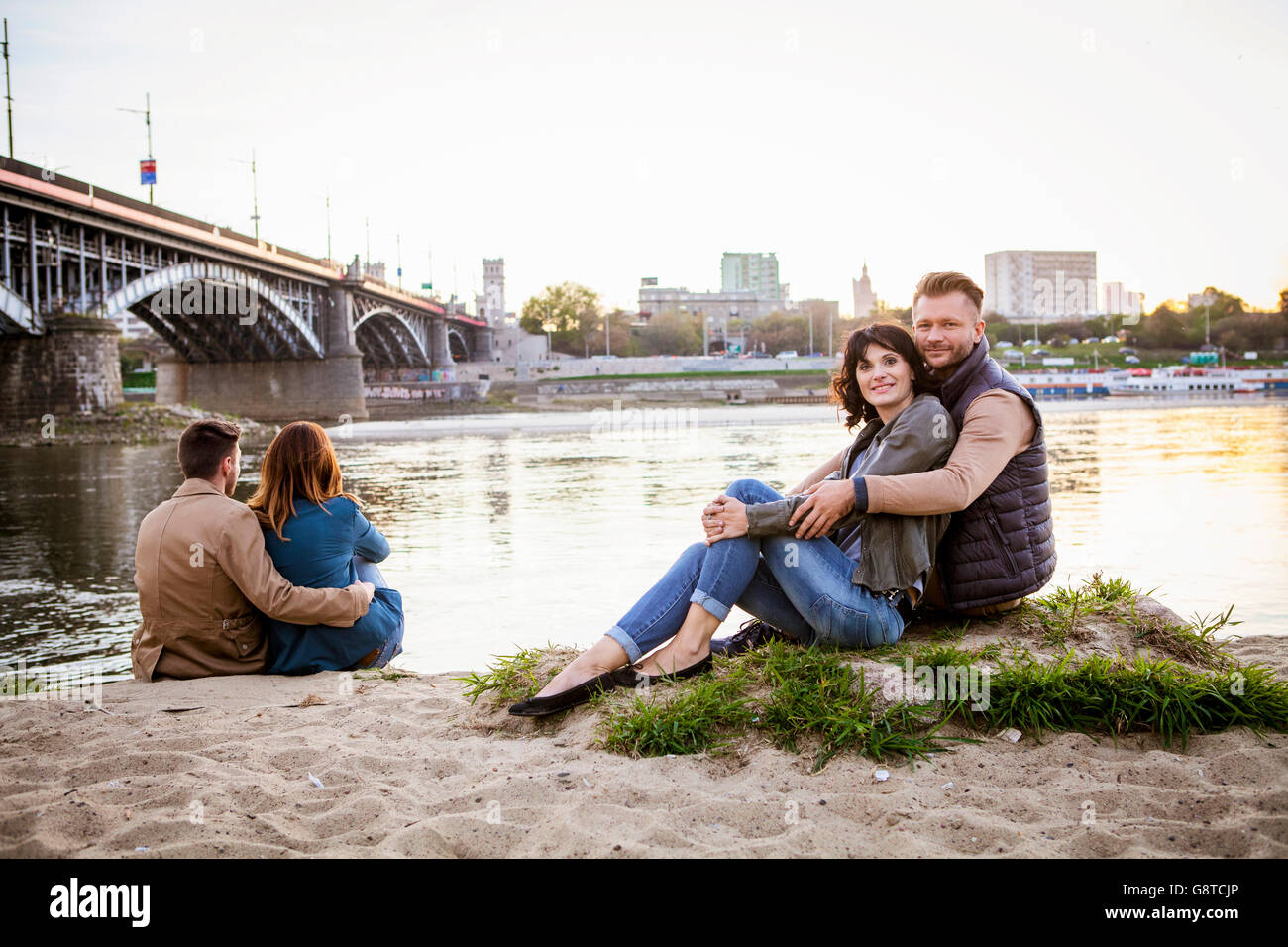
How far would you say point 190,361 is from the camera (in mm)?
44594

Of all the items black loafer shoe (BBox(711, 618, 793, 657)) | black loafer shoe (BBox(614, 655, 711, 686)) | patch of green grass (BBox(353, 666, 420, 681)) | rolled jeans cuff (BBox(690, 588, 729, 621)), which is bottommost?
patch of green grass (BBox(353, 666, 420, 681))

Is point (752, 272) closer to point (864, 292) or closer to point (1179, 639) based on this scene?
point (864, 292)

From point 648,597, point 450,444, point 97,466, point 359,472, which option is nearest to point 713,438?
point 450,444

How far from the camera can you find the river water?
5477 millimetres

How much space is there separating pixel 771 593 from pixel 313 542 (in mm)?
1737

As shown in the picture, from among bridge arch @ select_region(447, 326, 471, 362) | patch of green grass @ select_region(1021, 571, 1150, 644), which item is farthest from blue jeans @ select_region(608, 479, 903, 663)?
bridge arch @ select_region(447, 326, 471, 362)

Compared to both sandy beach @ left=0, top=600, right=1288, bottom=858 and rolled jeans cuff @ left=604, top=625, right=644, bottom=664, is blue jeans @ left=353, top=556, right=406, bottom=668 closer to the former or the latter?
sandy beach @ left=0, top=600, right=1288, bottom=858

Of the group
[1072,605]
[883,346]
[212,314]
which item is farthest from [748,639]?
[212,314]

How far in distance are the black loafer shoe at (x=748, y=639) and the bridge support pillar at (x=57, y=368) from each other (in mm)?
27384

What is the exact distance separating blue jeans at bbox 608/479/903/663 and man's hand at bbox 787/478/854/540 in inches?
3.3

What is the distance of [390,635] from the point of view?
4.04 meters

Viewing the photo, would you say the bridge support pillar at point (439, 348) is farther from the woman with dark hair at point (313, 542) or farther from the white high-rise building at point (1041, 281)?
the white high-rise building at point (1041, 281)

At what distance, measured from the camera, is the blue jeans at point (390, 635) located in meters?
4.04

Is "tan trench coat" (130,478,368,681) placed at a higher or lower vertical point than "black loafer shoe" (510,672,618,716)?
higher
